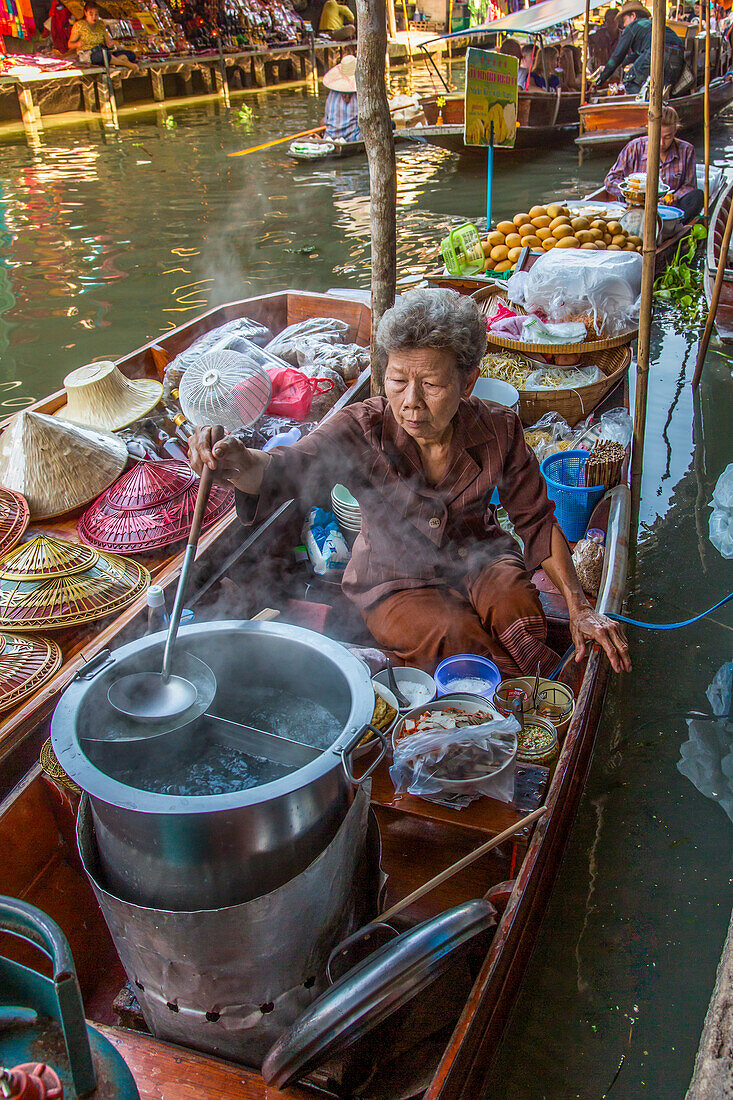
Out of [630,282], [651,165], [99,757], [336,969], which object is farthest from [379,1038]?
[630,282]

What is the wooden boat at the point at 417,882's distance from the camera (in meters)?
1.63

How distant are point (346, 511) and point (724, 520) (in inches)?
83.8

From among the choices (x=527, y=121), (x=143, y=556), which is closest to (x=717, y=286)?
(x=143, y=556)

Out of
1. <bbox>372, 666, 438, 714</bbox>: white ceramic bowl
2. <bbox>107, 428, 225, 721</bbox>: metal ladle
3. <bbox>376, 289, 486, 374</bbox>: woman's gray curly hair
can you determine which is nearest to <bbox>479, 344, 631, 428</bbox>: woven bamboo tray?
<bbox>376, 289, 486, 374</bbox>: woman's gray curly hair

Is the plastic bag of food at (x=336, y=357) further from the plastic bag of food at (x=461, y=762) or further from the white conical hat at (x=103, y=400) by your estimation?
the plastic bag of food at (x=461, y=762)

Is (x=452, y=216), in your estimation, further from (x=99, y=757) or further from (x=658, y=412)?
(x=99, y=757)

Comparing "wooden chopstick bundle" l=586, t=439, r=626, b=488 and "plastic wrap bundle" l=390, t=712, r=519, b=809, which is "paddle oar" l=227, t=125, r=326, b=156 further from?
"plastic wrap bundle" l=390, t=712, r=519, b=809

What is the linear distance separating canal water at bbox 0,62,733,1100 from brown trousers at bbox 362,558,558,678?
2.35 feet

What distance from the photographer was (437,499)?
2.56m

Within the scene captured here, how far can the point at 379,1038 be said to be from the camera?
1.86m

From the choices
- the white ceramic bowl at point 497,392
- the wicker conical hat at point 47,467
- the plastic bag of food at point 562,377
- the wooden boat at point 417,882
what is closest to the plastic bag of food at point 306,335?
the white ceramic bowl at point 497,392

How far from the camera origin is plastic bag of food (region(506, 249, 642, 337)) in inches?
191

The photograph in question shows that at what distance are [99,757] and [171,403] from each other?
290cm

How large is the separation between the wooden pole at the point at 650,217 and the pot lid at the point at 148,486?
2.08 m
